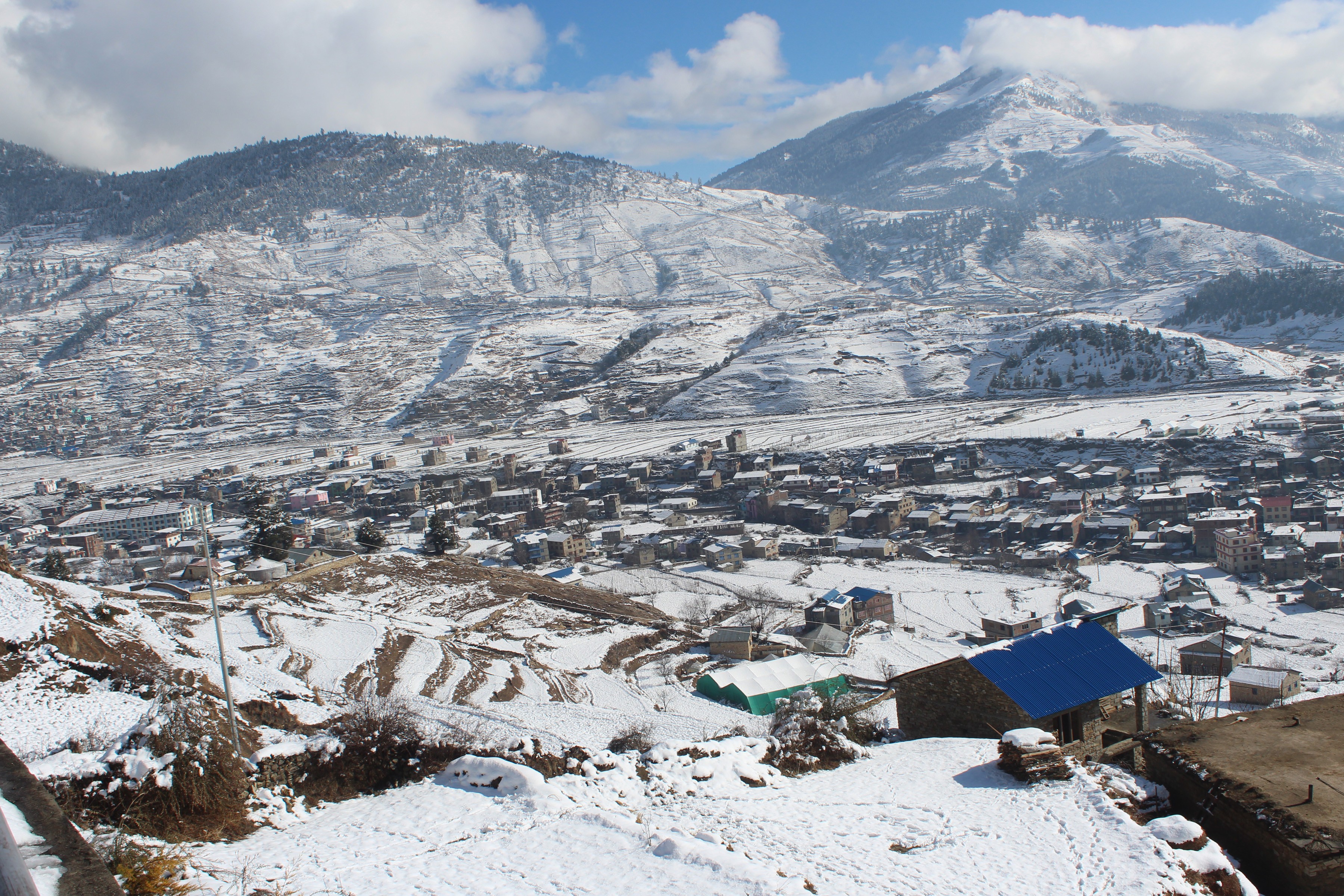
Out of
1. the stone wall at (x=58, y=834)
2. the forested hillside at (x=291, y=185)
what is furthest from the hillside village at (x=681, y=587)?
the forested hillside at (x=291, y=185)

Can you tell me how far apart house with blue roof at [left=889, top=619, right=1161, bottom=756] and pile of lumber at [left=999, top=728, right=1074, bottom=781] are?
110 cm

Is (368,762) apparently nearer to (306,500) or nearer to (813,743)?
(813,743)

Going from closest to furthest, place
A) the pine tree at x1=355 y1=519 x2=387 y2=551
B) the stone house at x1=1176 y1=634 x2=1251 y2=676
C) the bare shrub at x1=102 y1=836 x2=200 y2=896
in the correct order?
1. the bare shrub at x1=102 y1=836 x2=200 y2=896
2. the stone house at x1=1176 y1=634 x2=1251 y2=676
3. the pine tree at x1=355 y1=519 x2=387 y2=551

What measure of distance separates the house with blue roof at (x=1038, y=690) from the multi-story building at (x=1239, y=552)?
25.1m

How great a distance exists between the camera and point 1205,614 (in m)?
23.9

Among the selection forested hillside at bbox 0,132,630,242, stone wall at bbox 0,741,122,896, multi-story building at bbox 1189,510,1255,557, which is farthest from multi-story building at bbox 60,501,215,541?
forested hillside at bbox 0,132,630,242

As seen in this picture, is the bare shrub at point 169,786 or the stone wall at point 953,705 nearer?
the bare shrub at point 169,786

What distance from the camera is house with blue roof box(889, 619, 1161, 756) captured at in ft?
28.9

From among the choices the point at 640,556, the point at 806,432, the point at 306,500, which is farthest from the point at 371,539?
the point at 806,432

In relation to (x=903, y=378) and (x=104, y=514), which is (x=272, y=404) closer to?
(x=104, y=514)

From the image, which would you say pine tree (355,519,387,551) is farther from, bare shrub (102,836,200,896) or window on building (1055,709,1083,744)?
bare shrub (102,836,200,896)

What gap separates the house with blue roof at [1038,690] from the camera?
880 centimetres

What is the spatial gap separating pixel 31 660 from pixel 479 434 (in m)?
67.0

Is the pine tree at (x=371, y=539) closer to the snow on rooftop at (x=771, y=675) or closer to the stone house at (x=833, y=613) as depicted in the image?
the stone house at (x=833, y=613)
